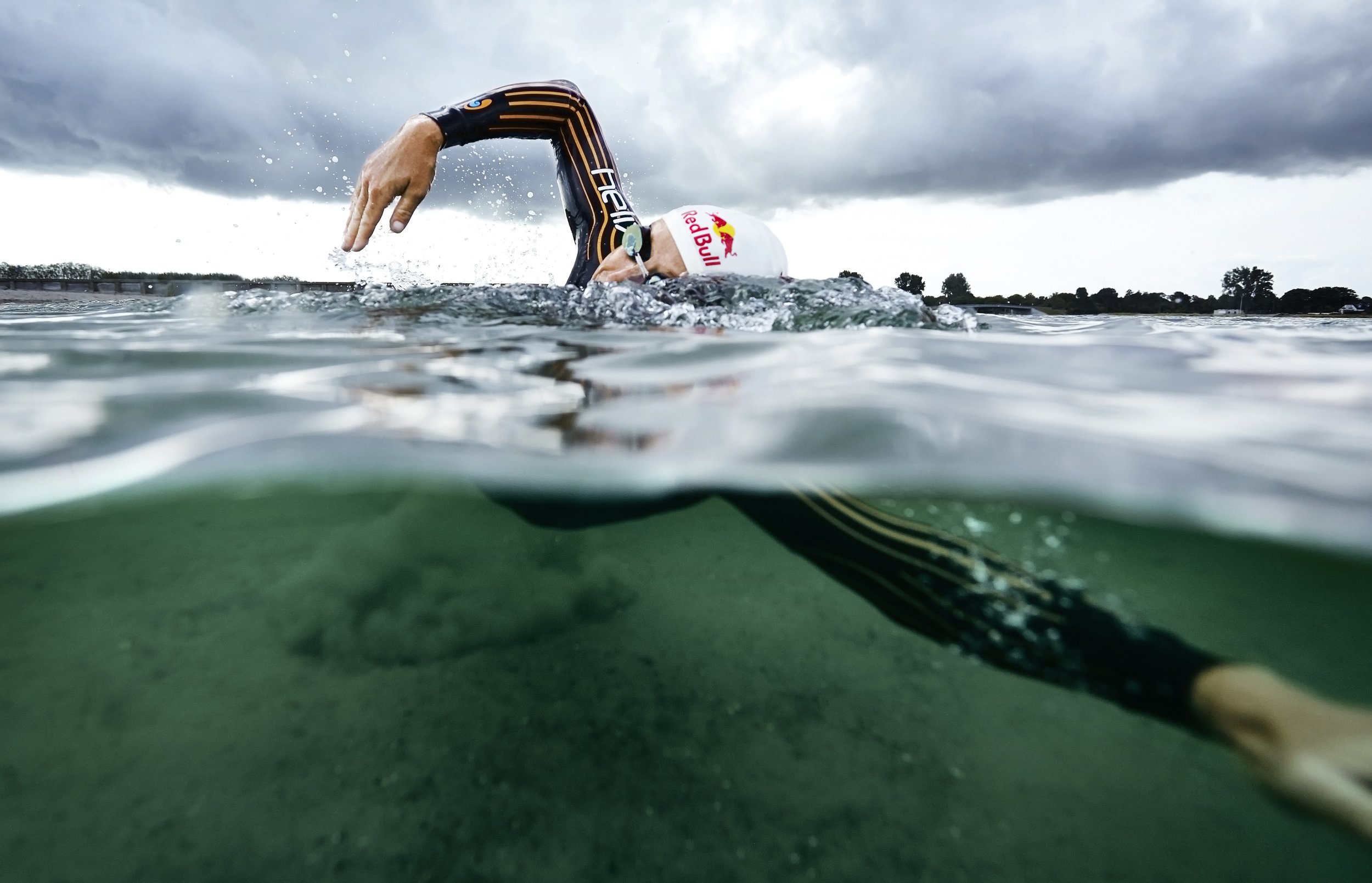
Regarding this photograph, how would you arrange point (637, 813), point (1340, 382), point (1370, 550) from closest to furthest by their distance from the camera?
point (637, 813) → point (1370, 550) → point (1340, 382)

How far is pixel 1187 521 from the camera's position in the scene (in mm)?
1508

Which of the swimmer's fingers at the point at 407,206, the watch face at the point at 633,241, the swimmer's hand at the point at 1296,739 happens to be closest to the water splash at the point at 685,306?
the watch face at the point at 633,241

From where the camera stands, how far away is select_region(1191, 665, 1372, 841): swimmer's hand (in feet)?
2.88

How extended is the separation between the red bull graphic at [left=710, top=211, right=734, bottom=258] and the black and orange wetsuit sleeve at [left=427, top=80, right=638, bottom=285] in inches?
26.9

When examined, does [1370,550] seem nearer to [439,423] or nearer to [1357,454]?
[1357,454]

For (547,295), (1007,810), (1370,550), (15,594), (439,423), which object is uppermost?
(547,295)

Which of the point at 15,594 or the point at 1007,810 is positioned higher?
the point at 15,594

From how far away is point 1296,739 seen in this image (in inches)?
37.8

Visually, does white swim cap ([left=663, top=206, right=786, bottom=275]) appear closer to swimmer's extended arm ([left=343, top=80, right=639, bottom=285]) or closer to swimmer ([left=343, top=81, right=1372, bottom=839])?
swimmer's extended arm ([left=343, top=80, right=639, bottom=285])

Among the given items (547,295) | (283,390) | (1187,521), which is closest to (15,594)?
(283,390)

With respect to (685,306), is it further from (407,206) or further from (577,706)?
(577,706)

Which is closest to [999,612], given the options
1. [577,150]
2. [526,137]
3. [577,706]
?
[577,706]

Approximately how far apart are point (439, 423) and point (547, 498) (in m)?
0.39

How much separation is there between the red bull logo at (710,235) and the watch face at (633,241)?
38cm
